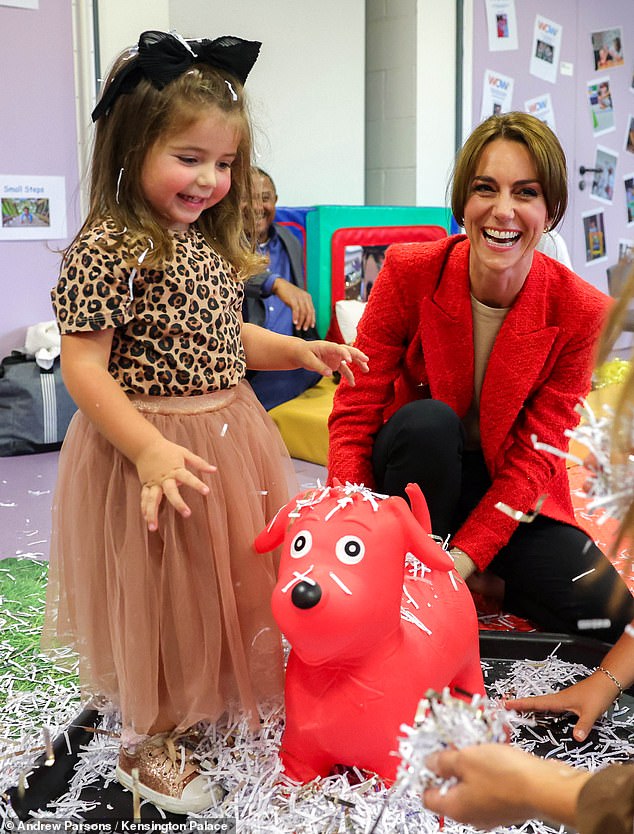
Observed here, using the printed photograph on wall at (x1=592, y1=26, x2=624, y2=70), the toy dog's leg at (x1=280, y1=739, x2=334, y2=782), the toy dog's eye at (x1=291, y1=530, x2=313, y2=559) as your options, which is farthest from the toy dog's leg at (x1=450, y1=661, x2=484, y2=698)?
the printed photograph on wall at (x1=592, y1=26, x2=624, y2=70)

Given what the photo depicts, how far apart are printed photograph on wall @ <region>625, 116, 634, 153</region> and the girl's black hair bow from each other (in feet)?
13.1

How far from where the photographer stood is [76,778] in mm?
1065

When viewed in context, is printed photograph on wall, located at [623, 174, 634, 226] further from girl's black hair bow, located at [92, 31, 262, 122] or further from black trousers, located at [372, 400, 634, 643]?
girl's black hair bow, located at [92, 31, 262, 122]

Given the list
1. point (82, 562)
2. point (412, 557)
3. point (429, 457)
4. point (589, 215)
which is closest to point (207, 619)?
point (82, 562)

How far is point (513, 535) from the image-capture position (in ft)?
4.79

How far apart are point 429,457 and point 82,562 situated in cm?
53

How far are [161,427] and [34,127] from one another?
205 centimetres

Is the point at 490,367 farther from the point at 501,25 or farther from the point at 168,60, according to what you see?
the point at 501,25

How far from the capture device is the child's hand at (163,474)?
917mm

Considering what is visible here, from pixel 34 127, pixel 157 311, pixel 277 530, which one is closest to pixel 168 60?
pixel 157 311

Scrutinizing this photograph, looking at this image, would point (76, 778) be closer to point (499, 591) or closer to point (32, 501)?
point (499, 591)

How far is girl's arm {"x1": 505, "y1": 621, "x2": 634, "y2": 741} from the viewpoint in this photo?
3.83ft

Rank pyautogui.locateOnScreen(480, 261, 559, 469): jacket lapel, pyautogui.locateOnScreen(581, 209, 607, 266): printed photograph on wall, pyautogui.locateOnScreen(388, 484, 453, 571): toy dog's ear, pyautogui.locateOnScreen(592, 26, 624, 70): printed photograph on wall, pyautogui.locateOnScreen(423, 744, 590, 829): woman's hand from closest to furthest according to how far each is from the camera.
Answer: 1. pyautogui.locateOnScreen(423, 744, 590, 829): woman's hand
2. pyautogui.locateOnScreen(388, 484, 453, 571): toy dog's ear
3. pyautogui.locateOnScreen(480, 261, 559, 469): jacket lapel
4. pyautogui.locateOnScreen(592, 26, 624, 70): printed photograph on wall
5. pyautogui.locateOnScreen(581, 209, 607, 266): printed photograph on wall

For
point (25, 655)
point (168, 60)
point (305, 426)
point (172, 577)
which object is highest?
point (168, 60)
